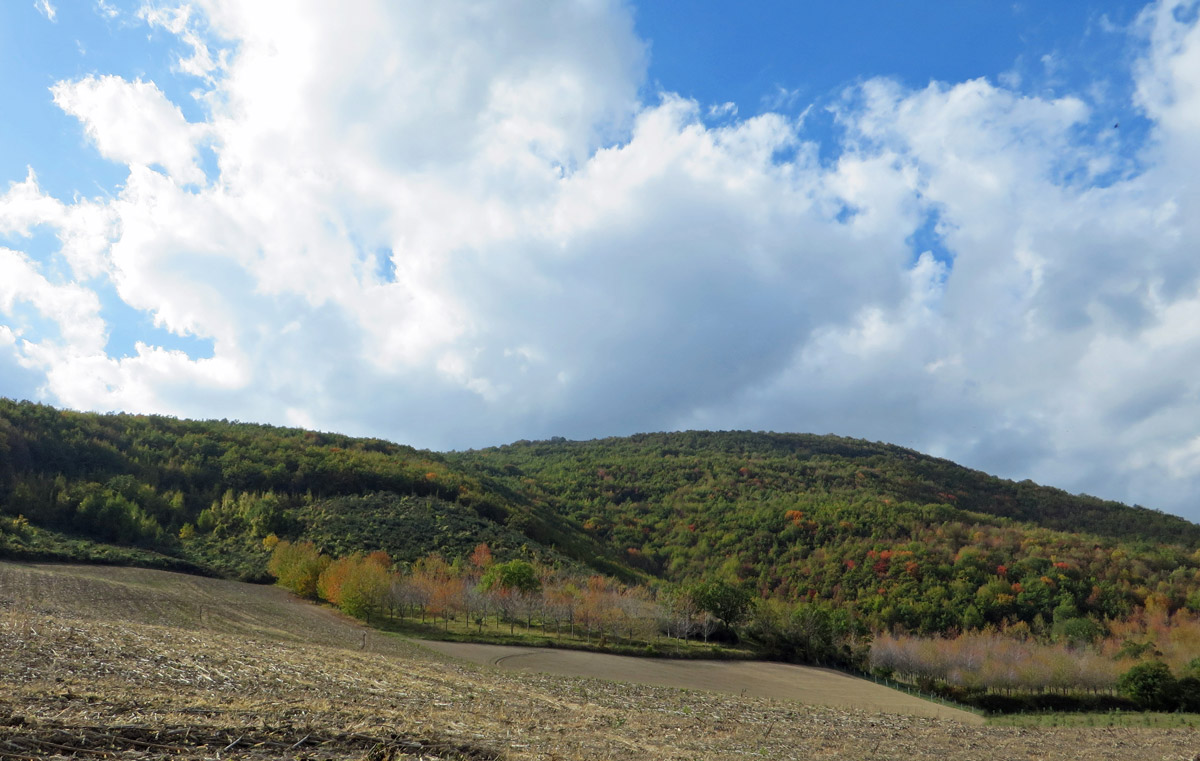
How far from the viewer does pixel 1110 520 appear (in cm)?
13562

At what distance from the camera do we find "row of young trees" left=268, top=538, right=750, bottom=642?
58125mm

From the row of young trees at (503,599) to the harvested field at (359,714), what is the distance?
19.6 meters

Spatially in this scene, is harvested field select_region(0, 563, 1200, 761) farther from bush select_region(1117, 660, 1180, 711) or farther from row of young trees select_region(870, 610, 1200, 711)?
row of young trees select_region(870, 610, 1200, 711)

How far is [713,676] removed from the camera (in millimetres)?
48938

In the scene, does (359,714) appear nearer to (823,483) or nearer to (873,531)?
(873,531)

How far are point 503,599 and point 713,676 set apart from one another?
2103 cm

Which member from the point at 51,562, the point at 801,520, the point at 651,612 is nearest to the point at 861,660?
the point at 651,612

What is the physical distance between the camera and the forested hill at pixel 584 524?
251ft

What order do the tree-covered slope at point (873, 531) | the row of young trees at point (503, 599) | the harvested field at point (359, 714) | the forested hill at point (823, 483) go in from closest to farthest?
the harvested field at point (359, 714)
the row of young trees at point (503, 599)
the tree-covered slope at point (873, 531)
the forested hill at point (823, 483)

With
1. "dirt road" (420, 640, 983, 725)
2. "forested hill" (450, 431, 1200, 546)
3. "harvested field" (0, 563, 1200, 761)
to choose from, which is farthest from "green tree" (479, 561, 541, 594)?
"forested hill" (450, 431, 1200, 546)

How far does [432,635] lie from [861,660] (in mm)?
39965

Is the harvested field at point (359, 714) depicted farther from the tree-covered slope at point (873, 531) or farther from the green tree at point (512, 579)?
the tree-covered slope at point (873, 531)

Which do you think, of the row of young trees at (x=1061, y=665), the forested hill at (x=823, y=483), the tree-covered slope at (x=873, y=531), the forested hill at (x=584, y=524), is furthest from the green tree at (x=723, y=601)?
the forested hill at (x=823, y=483)

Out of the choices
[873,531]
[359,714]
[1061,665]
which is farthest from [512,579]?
[873,531]
